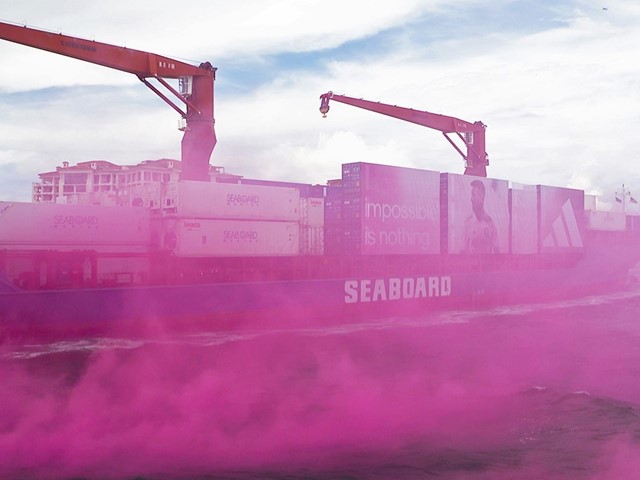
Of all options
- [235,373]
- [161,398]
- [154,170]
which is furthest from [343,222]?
[154,170]

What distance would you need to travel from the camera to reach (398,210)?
35.1 metres

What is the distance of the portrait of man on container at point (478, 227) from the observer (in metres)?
39.3

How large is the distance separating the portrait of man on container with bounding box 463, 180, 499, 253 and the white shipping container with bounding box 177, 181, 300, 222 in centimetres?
1326

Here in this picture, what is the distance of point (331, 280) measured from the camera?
3269cm

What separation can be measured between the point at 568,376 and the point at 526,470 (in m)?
9.90

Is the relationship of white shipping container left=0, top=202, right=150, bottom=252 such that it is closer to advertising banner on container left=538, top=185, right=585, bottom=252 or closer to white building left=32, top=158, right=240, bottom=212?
white building left=32, top=158, right=240, bottom=212

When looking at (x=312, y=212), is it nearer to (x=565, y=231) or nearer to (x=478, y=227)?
(x=478, y=227)

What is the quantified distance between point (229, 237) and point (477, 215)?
18.3 metres

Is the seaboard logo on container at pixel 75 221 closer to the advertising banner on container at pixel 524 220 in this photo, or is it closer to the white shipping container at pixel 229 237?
the white shipping container at pixel 229 237

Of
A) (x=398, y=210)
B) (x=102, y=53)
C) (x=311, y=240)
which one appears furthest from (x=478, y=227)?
(x=102, y=53)

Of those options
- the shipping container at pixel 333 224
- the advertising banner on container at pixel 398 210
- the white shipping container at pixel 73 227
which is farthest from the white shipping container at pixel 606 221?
the white shipping container at pixel 73 227

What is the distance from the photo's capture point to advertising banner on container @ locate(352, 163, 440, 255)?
110ft

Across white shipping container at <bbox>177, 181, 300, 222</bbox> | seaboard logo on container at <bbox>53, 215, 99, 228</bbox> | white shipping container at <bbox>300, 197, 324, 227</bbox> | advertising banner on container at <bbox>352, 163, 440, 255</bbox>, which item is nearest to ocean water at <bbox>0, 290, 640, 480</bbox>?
seaboard logo on container at <bbox>53, 215, 99, 228</bbox>

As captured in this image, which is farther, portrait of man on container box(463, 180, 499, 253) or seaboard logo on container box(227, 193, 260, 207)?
portrait of man on container box(463, 180, 499, 253)
